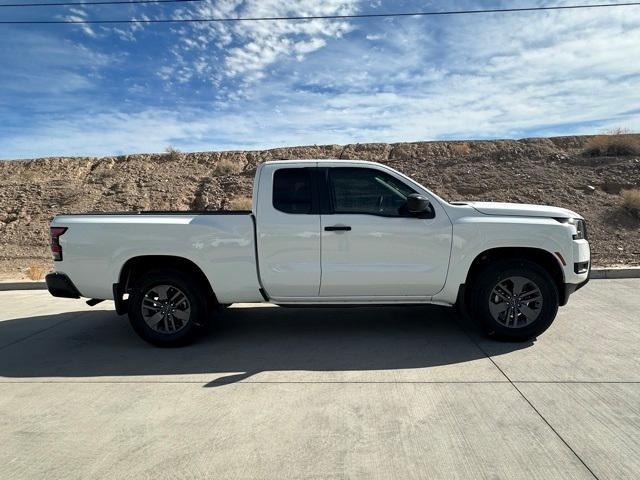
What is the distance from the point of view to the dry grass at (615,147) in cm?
1919

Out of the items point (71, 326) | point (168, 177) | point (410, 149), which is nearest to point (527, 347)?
point (71, 326)

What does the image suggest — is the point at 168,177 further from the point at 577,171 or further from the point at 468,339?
the point at 468,339

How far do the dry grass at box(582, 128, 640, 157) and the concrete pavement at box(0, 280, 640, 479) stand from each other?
16.0 m

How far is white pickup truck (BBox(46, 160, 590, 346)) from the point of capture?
199 inches

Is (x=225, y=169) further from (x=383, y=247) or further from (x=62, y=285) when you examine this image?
(x=383, y=247)

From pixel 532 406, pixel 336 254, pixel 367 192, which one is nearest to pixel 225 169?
pixel 367 192

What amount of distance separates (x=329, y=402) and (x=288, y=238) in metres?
1.88

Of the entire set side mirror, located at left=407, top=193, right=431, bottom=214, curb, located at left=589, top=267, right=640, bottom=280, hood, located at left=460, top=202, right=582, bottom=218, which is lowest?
curb, located at left=589, top=267, right=640, bottom=280

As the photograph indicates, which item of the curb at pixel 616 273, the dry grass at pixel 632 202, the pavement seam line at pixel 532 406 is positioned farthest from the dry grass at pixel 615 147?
the pavement seam line at pixel 532 406

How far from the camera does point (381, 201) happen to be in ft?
16.9

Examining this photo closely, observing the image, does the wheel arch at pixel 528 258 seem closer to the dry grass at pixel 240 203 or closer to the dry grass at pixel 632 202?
the dry grass at pixel 632 202

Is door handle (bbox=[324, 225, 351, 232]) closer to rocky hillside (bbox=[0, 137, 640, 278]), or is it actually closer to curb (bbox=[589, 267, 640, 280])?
curb (bbox=[589, 267, 640, 280])

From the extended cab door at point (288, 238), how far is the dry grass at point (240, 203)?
1164 cm

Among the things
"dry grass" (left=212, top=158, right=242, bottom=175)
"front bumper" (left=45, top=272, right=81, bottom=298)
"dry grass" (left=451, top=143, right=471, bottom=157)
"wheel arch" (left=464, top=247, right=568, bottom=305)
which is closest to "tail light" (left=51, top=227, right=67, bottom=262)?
"front bumper" (left=45, top=272, right=81, bottom=298)
